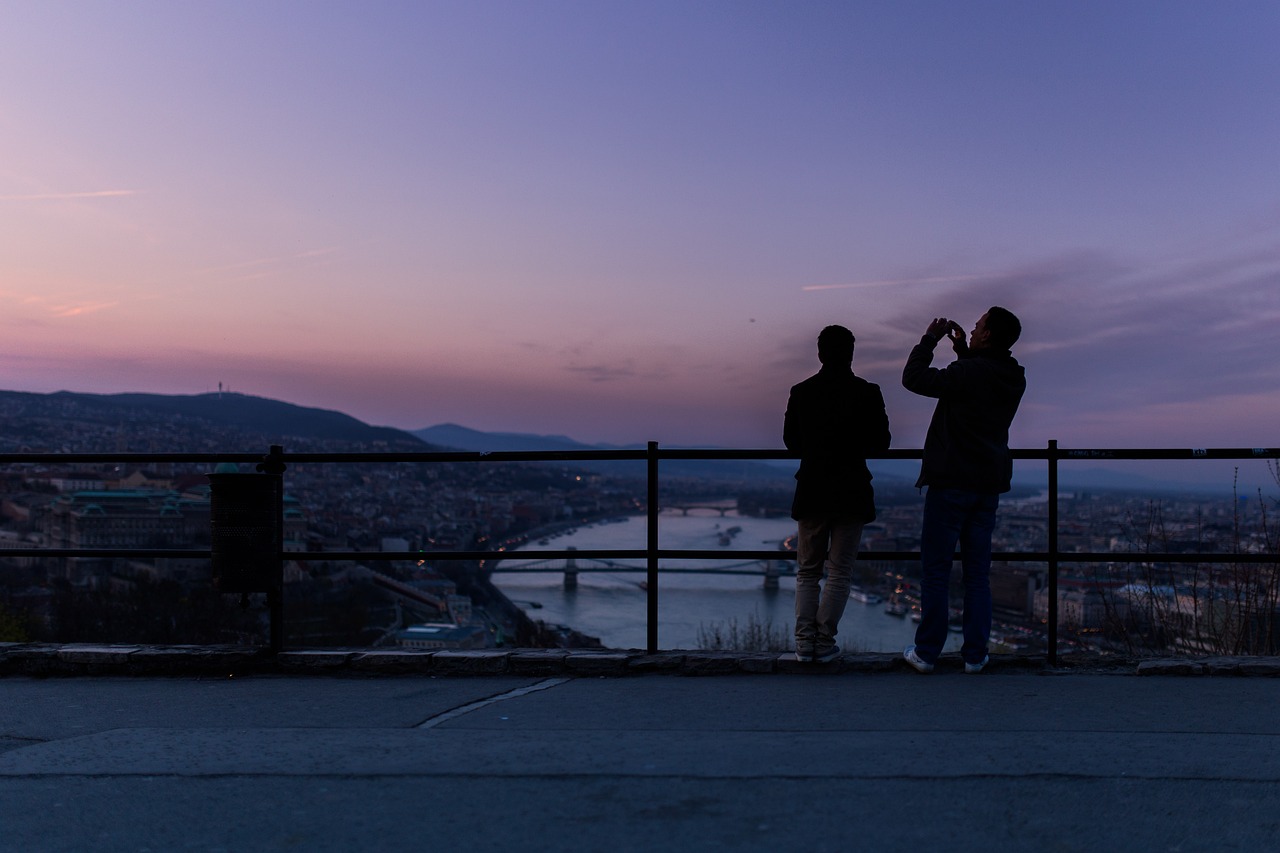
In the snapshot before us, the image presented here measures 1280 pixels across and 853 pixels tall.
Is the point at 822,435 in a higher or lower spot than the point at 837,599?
higher

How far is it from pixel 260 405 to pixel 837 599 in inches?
1835

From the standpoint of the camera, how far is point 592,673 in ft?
21.0

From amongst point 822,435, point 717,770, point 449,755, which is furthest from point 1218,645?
point 449,755

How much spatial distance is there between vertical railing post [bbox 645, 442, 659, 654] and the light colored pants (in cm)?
88

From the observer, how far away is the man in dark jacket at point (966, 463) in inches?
231

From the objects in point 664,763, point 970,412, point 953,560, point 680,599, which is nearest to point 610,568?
point 953,560

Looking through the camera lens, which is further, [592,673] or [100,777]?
[592,673]

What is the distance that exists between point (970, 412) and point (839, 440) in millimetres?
728

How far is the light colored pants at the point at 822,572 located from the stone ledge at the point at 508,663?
0.22m

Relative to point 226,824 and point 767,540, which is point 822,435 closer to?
point 226,824

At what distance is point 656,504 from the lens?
657 centimetres

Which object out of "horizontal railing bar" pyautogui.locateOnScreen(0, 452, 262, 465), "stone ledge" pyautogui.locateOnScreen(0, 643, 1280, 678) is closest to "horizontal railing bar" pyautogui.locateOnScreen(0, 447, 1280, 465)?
"horizontal railing bar" pyautogui.locateOnScreen(0, 452, 262, 465)

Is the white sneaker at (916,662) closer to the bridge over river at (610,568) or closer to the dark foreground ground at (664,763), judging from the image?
the dark foreground ground at (664,763)

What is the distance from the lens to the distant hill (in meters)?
32.6
